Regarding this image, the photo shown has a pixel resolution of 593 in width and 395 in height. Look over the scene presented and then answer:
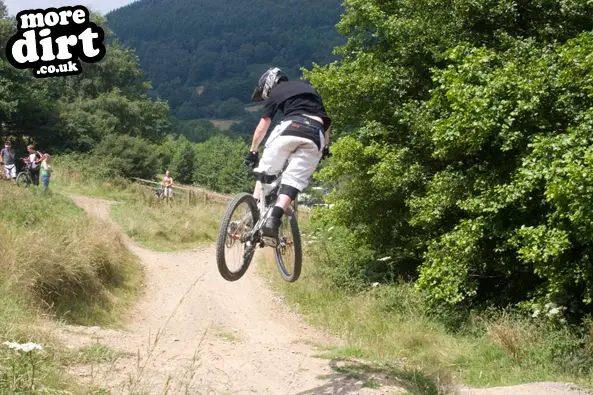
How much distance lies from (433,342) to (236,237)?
23.2 feet

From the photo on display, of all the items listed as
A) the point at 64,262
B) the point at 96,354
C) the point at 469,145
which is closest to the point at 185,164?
the point at 64,262

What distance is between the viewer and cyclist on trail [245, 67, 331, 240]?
610cm

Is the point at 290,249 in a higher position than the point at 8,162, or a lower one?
lower

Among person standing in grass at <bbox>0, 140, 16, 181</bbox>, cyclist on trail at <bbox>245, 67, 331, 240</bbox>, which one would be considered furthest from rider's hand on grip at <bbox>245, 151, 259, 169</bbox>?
person standing in grass at <bbox>0, 140, 16, 181</bbox>

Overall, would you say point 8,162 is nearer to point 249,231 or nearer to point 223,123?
point 249,231

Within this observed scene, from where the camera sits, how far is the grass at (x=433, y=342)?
9812 mm

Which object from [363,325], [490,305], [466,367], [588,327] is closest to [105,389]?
[466,367]

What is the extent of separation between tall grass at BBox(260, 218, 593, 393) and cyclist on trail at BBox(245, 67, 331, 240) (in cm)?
296

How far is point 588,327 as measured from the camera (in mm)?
11461

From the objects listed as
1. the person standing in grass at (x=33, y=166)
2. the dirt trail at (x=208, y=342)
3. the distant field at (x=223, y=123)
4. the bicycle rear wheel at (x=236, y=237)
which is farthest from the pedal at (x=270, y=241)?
the distant field at (x=223, y=123)

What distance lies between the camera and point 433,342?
40.4 feet

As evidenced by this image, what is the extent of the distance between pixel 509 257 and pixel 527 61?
4097mm

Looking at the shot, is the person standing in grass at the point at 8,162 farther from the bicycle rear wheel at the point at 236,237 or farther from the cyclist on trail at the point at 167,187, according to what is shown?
the bicycle rear wheel at the point at 236,237

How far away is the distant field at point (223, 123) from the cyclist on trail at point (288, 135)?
17337cm
